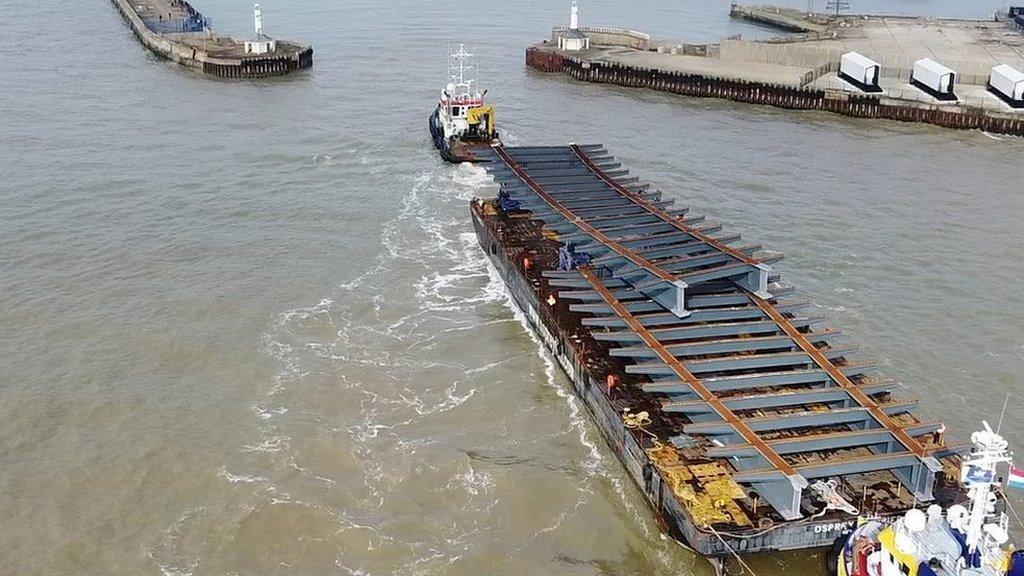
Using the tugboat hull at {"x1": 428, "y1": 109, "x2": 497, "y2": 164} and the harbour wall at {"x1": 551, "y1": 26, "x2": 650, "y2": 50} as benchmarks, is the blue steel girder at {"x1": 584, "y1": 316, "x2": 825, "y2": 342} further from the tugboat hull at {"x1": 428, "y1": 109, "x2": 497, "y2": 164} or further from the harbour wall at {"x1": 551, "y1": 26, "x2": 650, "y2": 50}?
the harbour wall at {"x1": 551, "y1": 26, "x2": 650, "y2": 50}

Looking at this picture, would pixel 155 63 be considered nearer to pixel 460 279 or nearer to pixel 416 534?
pixel 460 279

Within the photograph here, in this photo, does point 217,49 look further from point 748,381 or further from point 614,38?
point 748,381

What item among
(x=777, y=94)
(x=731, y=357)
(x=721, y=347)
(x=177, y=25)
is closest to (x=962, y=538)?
(x=721, y=347)

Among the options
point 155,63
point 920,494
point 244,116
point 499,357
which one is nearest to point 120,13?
point 155,63

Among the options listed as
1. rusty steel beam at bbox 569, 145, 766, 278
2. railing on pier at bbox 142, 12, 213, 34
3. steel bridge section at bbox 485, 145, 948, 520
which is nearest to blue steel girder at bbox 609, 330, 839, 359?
steel bridge section at bbox 485, 145, 948, 520

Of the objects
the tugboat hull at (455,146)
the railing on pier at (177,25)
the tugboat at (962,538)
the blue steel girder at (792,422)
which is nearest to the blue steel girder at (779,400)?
the blue steel girder at (792,422)

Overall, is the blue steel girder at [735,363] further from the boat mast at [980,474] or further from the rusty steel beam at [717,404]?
the boat mast at [980,474]
